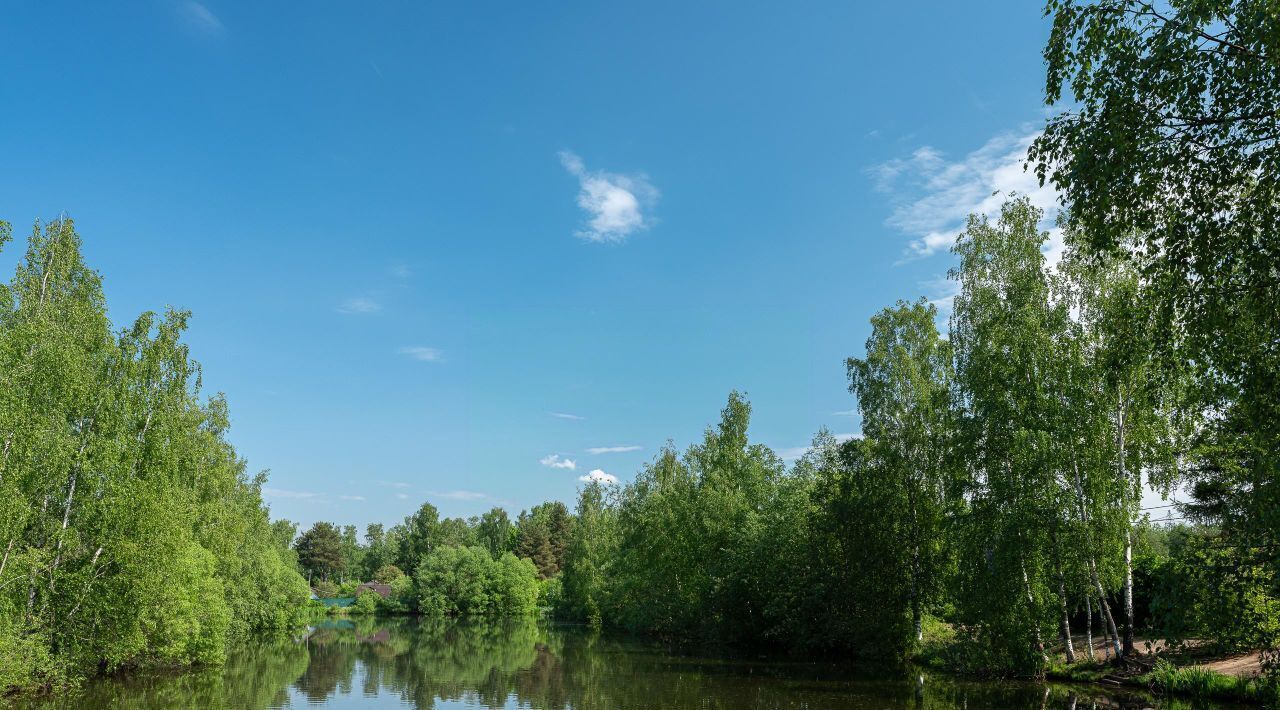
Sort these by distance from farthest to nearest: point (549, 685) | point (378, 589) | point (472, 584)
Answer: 1. point (378, 589)
2. point (472, 584)
3. point (549, 685)

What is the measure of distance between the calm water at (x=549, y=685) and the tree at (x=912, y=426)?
560 cm

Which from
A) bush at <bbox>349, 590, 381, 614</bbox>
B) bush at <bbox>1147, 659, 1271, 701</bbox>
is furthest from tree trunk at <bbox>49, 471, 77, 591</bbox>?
bush at <bbox>349, 590, 381, 614</bbox>

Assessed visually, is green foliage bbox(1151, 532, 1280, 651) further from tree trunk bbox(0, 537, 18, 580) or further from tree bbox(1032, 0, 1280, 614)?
Result: tree trunk bbox(0, 537, 18, 580)

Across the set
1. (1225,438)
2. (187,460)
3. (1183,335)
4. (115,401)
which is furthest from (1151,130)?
(187,460)

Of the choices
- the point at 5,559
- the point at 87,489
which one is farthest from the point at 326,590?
the point at 5,559

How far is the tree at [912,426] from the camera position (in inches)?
1391

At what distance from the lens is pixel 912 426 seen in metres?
A: 36.4

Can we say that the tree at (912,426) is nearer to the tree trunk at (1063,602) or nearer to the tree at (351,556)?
the tree trunk at (1063,602)

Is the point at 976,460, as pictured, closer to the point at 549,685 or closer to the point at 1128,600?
the point at 1128,600

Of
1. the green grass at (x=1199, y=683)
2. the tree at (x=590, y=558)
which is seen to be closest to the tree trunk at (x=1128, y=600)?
the green grass at (x=1199, y=683)

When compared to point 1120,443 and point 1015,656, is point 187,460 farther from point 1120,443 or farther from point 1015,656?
point 1120,443

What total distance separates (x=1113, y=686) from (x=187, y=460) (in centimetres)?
3953

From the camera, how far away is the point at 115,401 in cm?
2777

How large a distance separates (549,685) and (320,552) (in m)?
112
